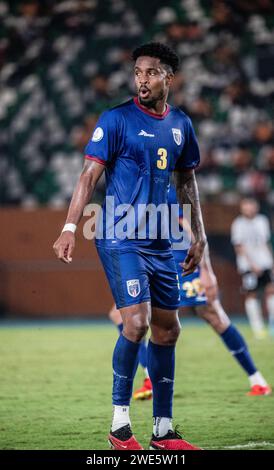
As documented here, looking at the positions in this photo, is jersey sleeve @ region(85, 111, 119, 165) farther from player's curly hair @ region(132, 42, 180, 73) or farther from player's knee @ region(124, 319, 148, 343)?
player's knee @ region(124, 319, 148, 343)

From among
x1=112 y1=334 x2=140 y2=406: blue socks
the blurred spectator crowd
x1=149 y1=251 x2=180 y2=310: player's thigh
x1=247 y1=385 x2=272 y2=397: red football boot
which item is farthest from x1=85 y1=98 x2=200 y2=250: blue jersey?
the blurred spectator crowd

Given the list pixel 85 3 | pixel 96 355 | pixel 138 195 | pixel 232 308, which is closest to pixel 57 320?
pixel 232 308

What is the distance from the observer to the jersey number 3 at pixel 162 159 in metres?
5.66

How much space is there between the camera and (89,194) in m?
5.47

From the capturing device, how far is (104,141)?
18.0 ft

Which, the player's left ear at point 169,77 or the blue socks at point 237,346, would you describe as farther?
the blue socks at point 237,346

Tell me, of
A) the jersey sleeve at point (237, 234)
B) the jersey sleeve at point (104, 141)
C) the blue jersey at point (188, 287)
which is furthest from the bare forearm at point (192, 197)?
the jersey sleeve at point (237, 234)

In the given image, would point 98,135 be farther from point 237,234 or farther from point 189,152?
point 237,234

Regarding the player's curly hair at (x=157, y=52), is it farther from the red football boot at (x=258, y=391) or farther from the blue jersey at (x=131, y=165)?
the red football boot at (x=258, y=391)

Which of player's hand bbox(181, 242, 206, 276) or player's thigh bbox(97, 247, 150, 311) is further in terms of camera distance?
player's hand bbox(181, 242, 206, 276)

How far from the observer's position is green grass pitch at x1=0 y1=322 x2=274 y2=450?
19.9 feet

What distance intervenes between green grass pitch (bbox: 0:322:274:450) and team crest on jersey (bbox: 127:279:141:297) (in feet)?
3.26
